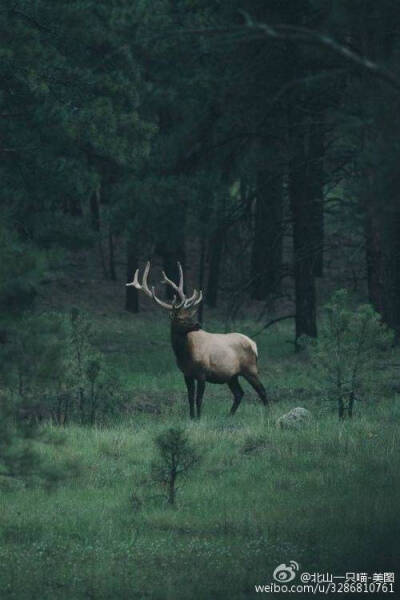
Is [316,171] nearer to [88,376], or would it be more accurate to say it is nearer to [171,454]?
[88,376]

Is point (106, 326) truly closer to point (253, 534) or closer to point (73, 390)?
point (73, 390)

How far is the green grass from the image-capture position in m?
8.48

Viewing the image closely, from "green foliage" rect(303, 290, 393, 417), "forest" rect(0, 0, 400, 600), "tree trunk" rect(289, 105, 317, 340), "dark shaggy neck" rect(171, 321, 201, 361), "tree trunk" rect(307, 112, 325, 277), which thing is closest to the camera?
"forest" rect(0, 0, 400, 600)

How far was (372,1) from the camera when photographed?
6.97m

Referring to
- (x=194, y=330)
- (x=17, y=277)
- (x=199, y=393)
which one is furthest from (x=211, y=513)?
(x=194, y=330)

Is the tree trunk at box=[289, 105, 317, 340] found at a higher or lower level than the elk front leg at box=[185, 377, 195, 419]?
higher

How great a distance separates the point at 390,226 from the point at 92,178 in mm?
14202

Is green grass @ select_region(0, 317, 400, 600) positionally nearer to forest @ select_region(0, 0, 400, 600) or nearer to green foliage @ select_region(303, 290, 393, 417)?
forest @ select_region(0, 0, 400, 600)

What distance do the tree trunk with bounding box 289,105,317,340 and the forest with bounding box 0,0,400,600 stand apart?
63mm

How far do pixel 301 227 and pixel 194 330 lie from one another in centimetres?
670

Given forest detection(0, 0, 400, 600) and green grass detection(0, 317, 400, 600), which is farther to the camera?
green grass detection(0, 317, 400, 600)

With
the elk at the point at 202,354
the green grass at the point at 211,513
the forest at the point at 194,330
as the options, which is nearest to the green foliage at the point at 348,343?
the forest at the point at 194,330

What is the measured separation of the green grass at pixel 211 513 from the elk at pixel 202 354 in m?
0.89

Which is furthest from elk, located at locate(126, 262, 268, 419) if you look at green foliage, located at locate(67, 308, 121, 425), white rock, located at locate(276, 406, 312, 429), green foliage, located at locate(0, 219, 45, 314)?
green foliage, located at locate(0, 219, 45, 314)
